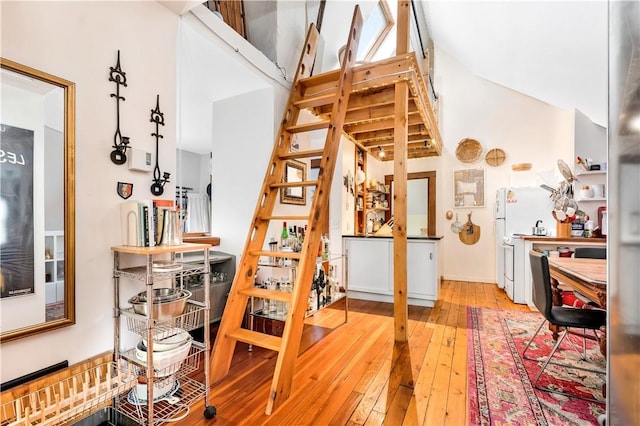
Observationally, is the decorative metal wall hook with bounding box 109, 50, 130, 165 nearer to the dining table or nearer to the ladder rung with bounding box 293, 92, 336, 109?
the ladder rung with bounding box 293, 92, 336, 109

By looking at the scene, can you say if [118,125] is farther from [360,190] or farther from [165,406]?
[360,190]

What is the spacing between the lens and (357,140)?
15.4 ft

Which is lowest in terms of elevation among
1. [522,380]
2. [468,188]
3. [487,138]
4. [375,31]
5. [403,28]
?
[522,380]

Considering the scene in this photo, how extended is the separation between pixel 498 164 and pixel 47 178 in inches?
249

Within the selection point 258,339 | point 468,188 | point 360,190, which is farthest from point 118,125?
point 468,188

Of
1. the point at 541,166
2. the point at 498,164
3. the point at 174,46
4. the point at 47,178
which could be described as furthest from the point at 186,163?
the point at 541,166

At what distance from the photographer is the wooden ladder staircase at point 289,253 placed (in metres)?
1.80

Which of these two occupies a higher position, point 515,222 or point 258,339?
point 515,222

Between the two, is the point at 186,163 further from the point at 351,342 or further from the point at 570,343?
the point at 570,343

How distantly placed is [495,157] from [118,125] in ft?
19.7

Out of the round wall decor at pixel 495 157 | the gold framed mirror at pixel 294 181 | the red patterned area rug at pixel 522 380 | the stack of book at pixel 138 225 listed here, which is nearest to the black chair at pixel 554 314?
the red patterned area rug at pixel 522 380

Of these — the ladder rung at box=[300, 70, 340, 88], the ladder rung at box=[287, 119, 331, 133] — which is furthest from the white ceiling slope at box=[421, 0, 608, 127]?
the ladder rung at box=[287, 119, 331, 133]

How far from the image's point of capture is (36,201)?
137cm

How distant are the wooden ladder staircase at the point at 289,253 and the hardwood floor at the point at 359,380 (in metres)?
0.15
